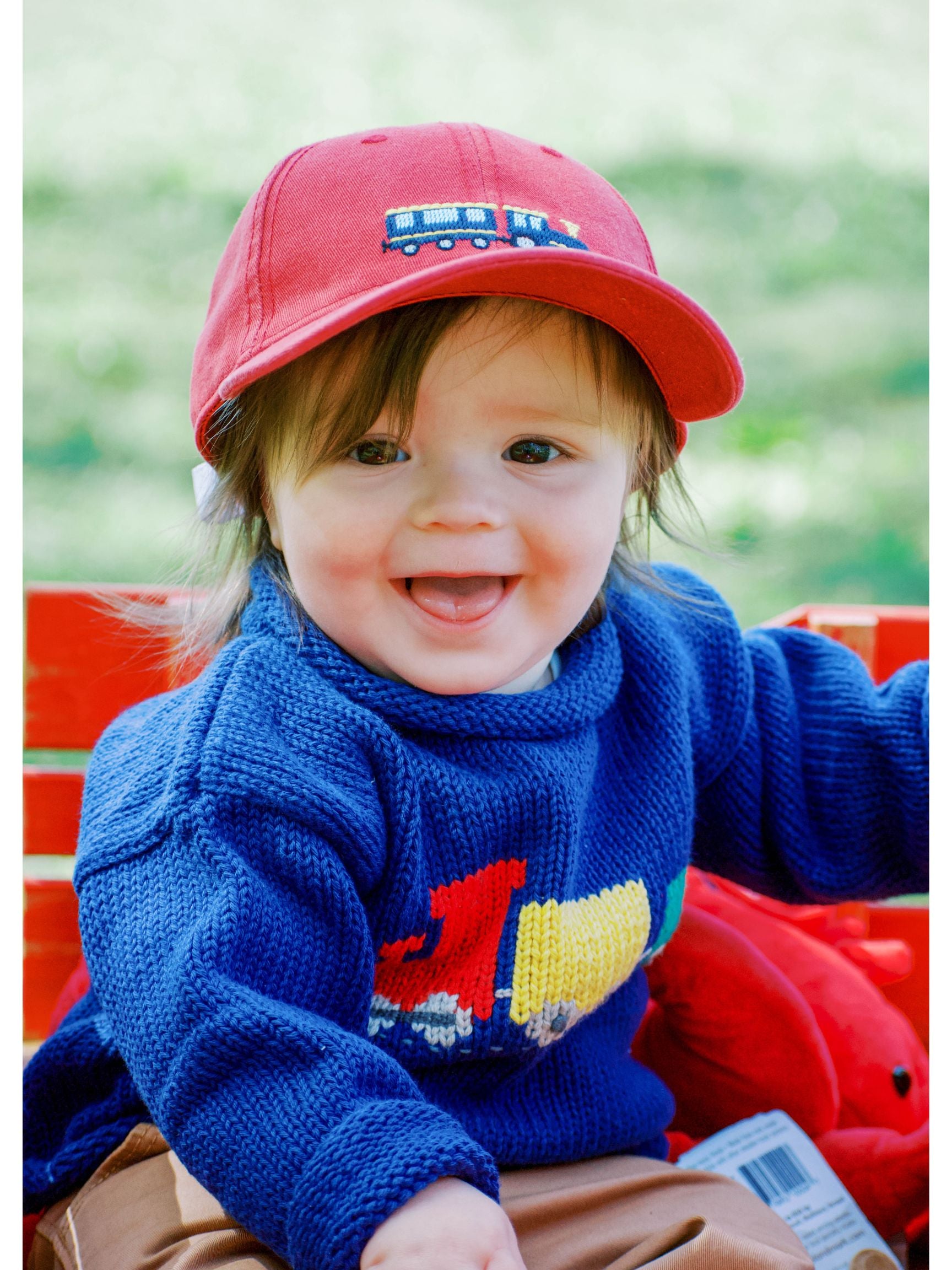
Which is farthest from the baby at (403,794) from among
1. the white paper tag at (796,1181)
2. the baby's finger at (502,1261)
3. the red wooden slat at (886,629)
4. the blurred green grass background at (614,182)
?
the blurred green grass background at (614,182)

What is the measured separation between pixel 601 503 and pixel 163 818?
1.24ft

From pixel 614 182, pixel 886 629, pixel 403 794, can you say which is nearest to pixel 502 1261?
pixel 403 794

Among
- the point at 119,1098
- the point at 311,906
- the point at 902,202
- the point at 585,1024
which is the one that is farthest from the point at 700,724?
the point at 902,202

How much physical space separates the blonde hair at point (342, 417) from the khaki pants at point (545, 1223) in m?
0.42

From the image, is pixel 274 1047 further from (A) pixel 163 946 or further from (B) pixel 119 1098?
(B) pixel 119 1098

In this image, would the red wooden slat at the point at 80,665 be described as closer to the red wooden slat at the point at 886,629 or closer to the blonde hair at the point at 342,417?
the blonde hair at the point at 342,417

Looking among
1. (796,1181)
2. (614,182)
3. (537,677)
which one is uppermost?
(614,182)

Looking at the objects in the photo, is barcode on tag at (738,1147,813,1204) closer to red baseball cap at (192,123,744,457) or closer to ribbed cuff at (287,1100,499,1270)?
ribbed cuff at (287,1100,499,1270)

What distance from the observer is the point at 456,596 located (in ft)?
3.21

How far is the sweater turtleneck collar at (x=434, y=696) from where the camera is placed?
98cm

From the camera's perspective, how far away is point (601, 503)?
3.29 feet

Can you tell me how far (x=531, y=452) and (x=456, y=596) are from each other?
114 mm

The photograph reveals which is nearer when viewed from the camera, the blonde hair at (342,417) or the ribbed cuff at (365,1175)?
the ribbed cuff at (365,1175)

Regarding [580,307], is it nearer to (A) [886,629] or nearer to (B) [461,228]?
(B) [461,228]
